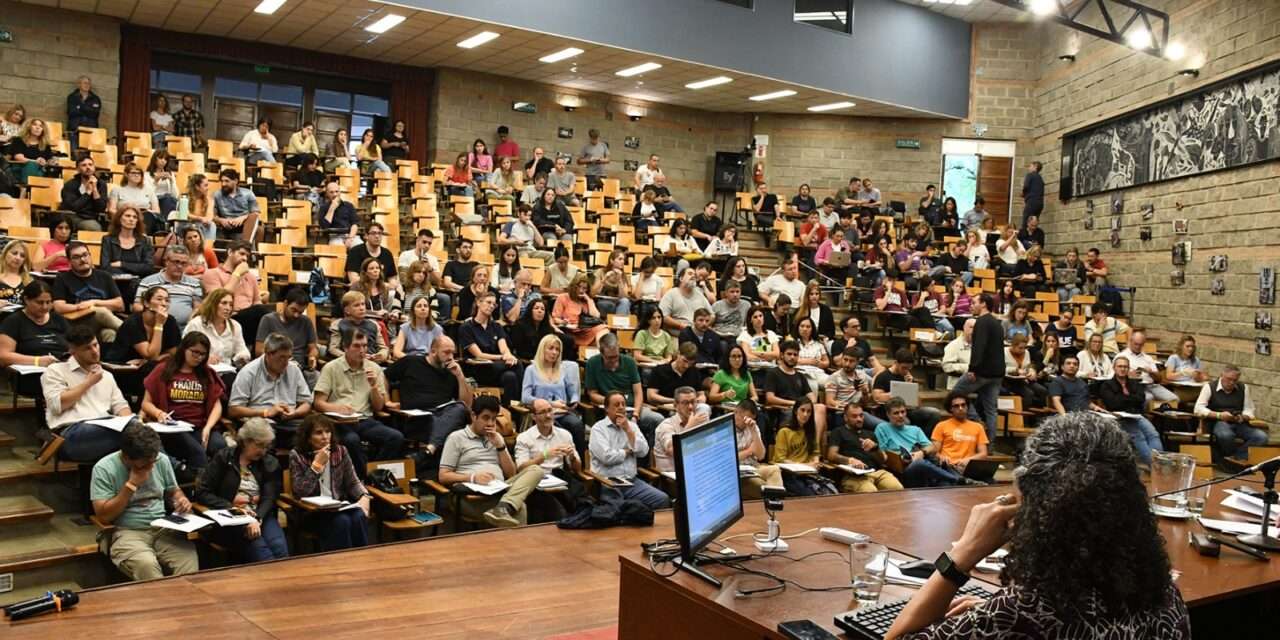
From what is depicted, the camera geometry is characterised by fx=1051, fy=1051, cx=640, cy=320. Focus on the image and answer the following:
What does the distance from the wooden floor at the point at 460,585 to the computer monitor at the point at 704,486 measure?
0.18 metres

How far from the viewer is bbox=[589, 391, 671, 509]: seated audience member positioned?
22.5 ft

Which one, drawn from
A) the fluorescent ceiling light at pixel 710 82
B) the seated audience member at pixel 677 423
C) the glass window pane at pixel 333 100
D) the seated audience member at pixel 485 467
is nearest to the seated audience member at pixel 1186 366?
the seated audience member at pixel 677 423

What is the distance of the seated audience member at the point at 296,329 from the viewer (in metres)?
7.42

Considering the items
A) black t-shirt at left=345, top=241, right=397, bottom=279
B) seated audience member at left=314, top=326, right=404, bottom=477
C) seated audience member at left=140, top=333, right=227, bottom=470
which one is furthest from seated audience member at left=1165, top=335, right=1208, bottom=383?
seated audience member at left=140, top=333, right=227, bottom=470

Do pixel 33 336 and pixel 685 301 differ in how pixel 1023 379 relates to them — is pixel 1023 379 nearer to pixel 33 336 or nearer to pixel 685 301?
pixel 685 301

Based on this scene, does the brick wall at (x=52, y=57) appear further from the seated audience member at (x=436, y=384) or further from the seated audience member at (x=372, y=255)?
the seated audience member at (x=436, y=384)

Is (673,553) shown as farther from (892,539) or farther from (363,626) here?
(363,626)

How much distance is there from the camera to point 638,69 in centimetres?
1517

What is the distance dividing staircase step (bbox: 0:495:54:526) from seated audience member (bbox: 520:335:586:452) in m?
3.11

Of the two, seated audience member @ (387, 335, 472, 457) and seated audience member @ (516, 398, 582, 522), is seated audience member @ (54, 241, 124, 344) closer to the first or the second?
seated audience member @ (387, 335, 472, 457)

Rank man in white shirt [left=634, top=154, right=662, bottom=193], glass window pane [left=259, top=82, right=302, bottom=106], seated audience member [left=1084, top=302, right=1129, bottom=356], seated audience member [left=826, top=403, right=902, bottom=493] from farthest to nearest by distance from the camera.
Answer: man in white shirt [left=634, top=154, right=662, bottom=193] → glass window pane [left=259, top=82, right=302, bottom=106] → seated audience member [left=1084, top=302, right=1129, bottom=356] → seated audience member [left=826, top=403, right=902, bottom=493]

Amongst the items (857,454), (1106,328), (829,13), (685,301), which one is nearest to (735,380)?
(857,454)

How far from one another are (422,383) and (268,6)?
7.24 m

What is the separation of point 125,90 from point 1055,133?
44.3 ft
